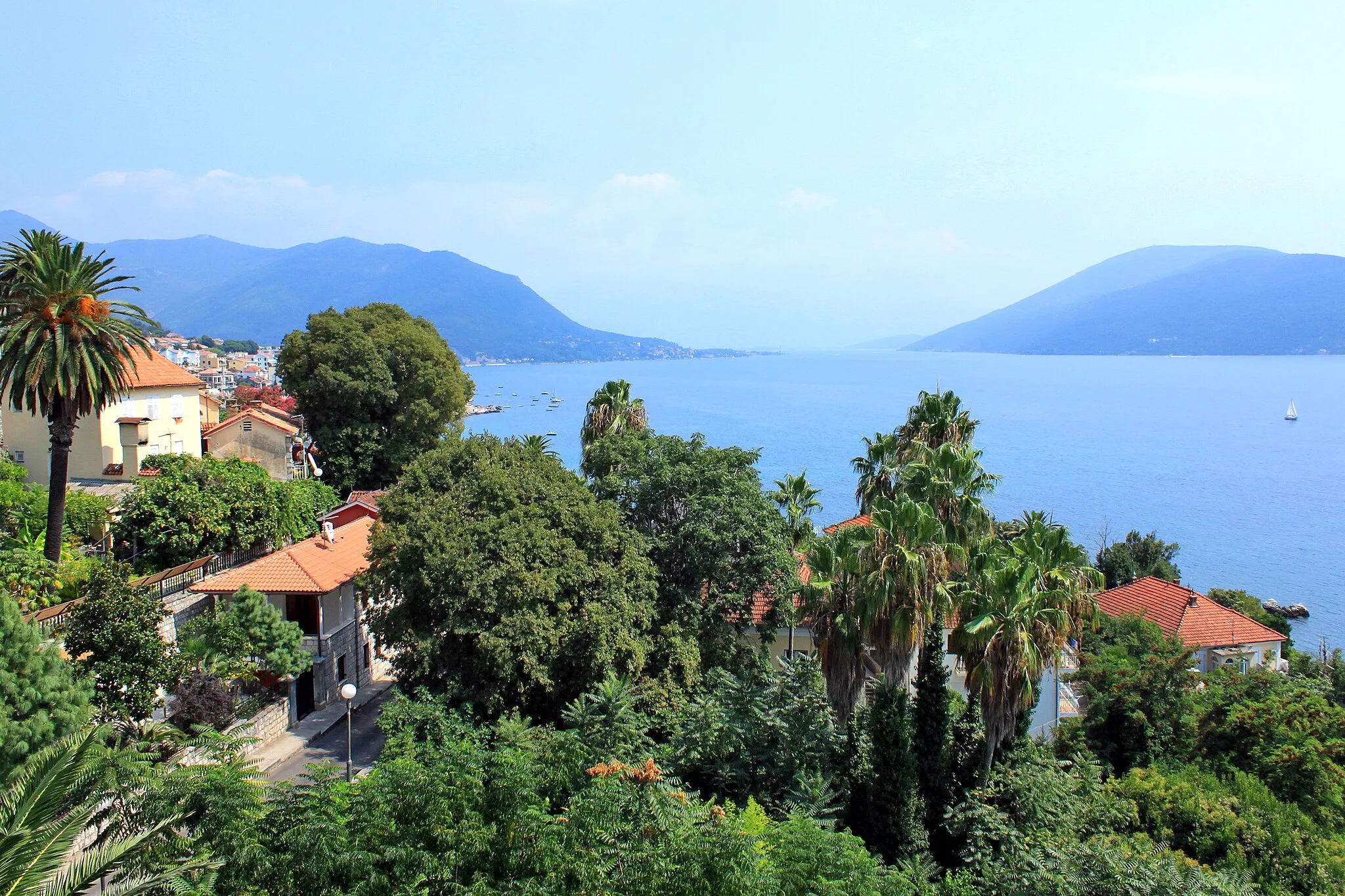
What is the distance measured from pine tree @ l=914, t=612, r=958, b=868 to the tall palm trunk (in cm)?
2125

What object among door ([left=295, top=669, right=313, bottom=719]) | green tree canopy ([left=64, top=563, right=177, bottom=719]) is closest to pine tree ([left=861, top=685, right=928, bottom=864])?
green tree canopy ([left=64, top=563, right=177, bottom=719])

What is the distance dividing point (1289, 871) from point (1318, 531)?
76.2 metres

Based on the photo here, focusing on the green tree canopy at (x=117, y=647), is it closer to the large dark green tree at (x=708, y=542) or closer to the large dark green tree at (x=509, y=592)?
the large dark green tree at (x=509, y=592)

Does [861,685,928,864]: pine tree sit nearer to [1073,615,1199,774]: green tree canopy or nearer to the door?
[1073,615,1199,774]: green tree canopy

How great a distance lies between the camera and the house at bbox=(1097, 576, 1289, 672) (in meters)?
32.4

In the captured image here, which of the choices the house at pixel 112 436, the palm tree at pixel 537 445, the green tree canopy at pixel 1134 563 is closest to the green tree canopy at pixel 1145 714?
the palm tree at pixel 537 445

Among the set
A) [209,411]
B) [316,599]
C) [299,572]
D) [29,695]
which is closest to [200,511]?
[299,572]

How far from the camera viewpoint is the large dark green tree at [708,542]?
2206cm

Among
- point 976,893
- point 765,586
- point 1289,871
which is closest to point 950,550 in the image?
point 765,586

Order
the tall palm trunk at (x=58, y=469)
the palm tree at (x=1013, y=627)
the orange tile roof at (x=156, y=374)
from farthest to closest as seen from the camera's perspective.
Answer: the orange tile roof at (x=156, y=374), the tall palm trunk at (x=58, y=469), the palm tree at (x=1013, y=627)

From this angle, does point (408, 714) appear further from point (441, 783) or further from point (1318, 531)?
point (1318, 531)

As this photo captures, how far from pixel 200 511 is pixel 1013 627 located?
22.6 metres

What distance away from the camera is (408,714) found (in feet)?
57.7

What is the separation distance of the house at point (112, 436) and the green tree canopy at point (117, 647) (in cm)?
1309
